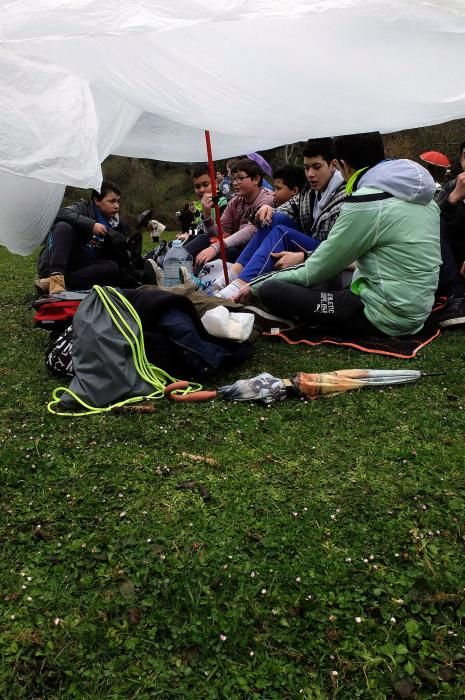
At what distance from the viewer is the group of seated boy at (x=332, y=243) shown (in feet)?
13.7

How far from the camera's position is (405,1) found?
3.57 metres

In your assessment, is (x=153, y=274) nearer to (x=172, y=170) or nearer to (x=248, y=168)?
(x=248, y=168)

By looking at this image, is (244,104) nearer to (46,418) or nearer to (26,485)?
(46,418)

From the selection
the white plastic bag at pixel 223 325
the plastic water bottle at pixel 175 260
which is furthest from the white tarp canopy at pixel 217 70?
the plastic water bottle at pixel 175 260

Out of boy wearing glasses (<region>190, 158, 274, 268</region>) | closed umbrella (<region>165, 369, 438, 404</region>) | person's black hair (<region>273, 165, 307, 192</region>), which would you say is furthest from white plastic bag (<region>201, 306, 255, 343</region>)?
person's black hair (<region>273, 165, 307, 192</region>)

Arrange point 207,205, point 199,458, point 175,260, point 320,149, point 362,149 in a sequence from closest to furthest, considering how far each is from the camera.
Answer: point 199,458, point 362,149, point 320,149, point 175,260, point 207,205

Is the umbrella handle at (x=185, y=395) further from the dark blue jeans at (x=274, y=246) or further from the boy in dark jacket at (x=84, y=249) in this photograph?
the boy in dark jacket at (x=84, y=249)

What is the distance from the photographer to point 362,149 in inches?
172

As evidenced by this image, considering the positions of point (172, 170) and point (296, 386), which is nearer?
point (296, 386)

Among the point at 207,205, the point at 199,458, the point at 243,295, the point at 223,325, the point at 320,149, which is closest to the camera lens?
the point at 199,458

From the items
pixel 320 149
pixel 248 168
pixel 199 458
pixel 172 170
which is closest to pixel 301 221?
pixel 320 149

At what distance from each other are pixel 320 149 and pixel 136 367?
2.83 metres

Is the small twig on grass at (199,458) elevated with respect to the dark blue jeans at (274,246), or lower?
elevated

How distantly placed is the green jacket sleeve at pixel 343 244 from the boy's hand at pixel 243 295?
0.55m
